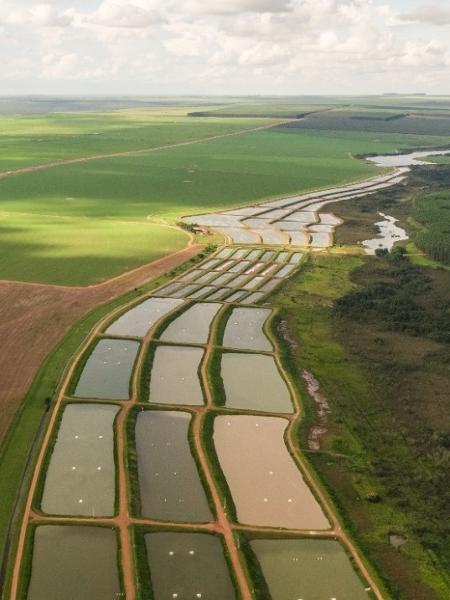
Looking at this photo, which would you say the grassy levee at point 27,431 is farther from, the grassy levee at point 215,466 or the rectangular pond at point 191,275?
the rectangular pond at point 191,275

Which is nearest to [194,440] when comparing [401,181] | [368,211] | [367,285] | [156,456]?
[156,456]

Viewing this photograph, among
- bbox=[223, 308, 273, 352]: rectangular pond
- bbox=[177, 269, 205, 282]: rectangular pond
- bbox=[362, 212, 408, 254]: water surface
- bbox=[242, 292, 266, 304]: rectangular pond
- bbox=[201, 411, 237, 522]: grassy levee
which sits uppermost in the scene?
bbox=[362, 212, 408, 254]: water surface

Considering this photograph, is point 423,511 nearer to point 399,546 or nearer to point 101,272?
point 399,546

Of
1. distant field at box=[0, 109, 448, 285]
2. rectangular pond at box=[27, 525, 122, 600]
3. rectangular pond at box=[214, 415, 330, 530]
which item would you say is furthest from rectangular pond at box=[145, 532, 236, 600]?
distant field at box=[0, 109, 448, 285]

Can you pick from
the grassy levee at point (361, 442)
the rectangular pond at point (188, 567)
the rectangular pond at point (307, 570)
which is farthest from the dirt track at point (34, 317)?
the rectangular pond at point (307, 570)

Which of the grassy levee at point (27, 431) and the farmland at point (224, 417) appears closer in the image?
the farmland at point (224, 417)

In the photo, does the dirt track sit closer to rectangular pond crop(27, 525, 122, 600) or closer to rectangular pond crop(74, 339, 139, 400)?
rectangular pond crop(74, 339, 139, 400)
